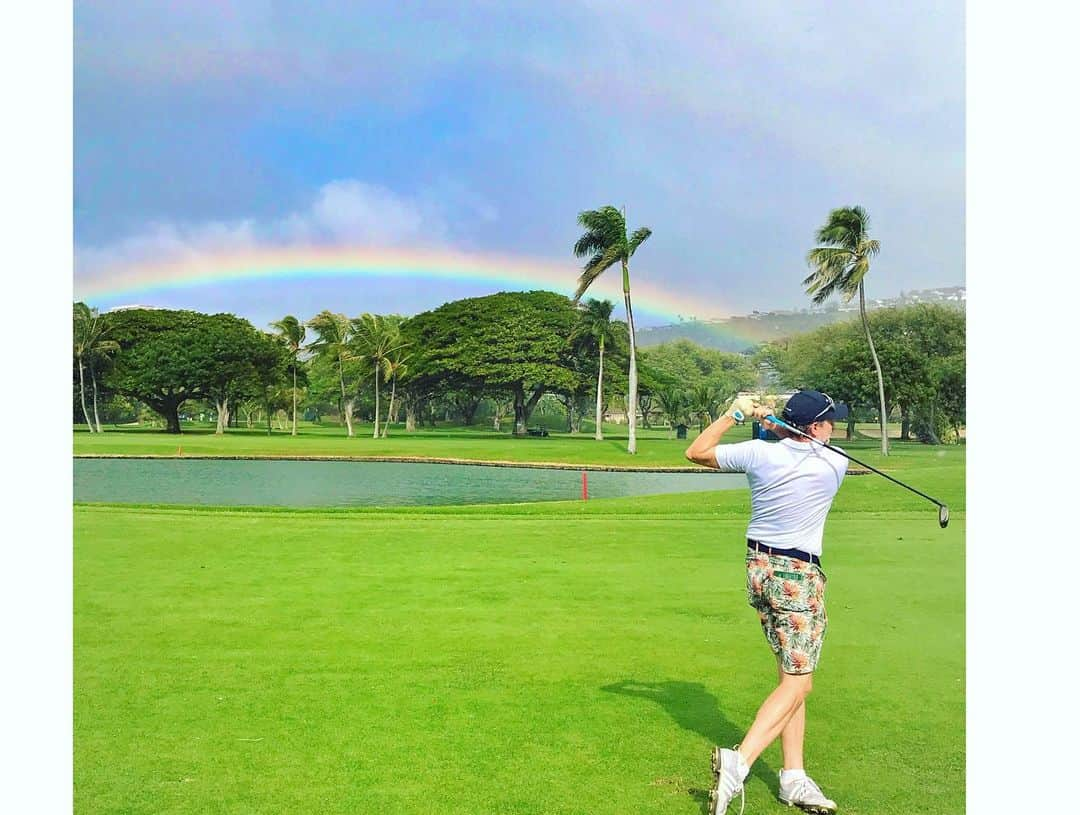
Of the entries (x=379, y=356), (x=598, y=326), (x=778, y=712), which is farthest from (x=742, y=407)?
(x=379, y=356)

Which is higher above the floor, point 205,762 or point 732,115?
point 732,115

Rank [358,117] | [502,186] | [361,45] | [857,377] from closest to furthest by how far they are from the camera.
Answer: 1. [857,377]
2. [361,45]
3. [358,117]
4. [502,186]

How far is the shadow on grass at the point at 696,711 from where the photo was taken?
4621 millimetres

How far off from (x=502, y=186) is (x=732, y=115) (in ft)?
79.4

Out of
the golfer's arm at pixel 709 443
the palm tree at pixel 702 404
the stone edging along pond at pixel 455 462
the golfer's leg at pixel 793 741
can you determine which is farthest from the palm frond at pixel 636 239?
the golfer's leg at pixel 793 741

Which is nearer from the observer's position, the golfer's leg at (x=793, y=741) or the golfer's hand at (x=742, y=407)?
the golfer's leg at (x=793, y=741)

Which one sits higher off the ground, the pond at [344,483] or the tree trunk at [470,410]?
the tree trunk at [470,410]

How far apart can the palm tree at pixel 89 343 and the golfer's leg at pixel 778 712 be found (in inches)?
2474

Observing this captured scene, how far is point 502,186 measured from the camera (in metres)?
84.1

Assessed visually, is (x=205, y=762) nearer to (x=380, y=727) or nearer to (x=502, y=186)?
(x=380, y=727)

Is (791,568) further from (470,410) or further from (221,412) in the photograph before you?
(470,410)

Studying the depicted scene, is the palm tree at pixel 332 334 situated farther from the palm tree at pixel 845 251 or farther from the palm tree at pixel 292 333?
the palm tree at pixel 845 251
